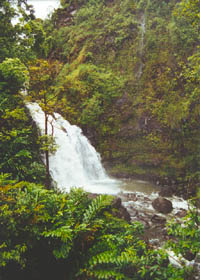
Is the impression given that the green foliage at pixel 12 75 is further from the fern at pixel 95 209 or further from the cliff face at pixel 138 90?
the fern at pixel 95 209

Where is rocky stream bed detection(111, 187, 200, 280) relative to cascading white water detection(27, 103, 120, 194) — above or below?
below

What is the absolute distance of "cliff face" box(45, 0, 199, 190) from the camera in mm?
13584

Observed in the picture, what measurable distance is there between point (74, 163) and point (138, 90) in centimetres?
768

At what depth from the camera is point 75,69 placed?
712 inches

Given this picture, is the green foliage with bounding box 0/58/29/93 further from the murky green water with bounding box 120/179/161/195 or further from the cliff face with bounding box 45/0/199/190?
the murky green water with bounding box 120/179/161/195

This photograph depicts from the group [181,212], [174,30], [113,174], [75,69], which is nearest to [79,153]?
[113,174]

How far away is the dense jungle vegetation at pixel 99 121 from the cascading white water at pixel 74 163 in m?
1.15

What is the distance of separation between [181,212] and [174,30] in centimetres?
1294

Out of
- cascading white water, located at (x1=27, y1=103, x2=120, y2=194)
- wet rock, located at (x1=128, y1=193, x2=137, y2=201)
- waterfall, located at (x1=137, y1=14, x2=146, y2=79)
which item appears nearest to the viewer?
wet rock, located at (x1=128, y1=193, x2=137, y2=201)

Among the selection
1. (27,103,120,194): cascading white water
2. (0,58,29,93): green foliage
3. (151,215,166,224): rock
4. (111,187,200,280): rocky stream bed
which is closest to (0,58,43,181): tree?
(0,58,29,93): green foliage

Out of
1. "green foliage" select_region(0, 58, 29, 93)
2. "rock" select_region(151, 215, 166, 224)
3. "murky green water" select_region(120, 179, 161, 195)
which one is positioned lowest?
"rock" select_region(151, 215, 166, 224)

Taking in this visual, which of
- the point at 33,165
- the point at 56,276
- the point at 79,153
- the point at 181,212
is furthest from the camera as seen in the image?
the point at 79,153

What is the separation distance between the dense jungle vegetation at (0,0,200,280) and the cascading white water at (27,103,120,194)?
1151mm

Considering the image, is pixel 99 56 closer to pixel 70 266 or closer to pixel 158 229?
pixel 158 229
